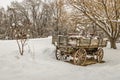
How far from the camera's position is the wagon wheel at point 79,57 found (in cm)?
1440

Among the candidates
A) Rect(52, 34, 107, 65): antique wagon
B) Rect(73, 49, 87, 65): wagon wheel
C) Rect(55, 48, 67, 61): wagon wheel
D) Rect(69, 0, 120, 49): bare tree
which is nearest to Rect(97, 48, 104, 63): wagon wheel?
Rect(52, 34, 107, 65): antique wagon

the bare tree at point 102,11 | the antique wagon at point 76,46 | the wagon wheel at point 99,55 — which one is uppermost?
the bare tree at point 102,11

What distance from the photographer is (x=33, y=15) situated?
1829 inches

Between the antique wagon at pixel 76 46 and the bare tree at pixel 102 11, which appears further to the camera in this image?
the bare tree at pixel 102 11

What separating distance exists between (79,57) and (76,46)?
67 centimetres

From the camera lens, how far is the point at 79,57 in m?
14.4

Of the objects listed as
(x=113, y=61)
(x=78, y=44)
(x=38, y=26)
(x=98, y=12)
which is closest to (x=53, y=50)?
(x=78, y=44)

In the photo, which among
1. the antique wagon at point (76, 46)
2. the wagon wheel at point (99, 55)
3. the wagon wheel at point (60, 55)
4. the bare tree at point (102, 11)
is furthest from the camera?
the bare tree at point (102, 11)

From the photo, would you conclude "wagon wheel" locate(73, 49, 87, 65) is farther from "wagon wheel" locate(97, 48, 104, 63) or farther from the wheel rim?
"wagon wheel" locate(97, 48, 104, 63)

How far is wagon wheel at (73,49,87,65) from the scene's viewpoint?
14.4 meters

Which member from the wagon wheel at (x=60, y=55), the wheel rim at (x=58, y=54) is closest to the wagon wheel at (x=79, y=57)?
the wagon wheel at (x=60, y=55)

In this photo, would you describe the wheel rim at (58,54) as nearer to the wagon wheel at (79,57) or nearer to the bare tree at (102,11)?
the wagon wheel at (79,57)

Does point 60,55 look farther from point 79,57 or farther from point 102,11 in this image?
point 102,11

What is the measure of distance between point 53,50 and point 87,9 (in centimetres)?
442
